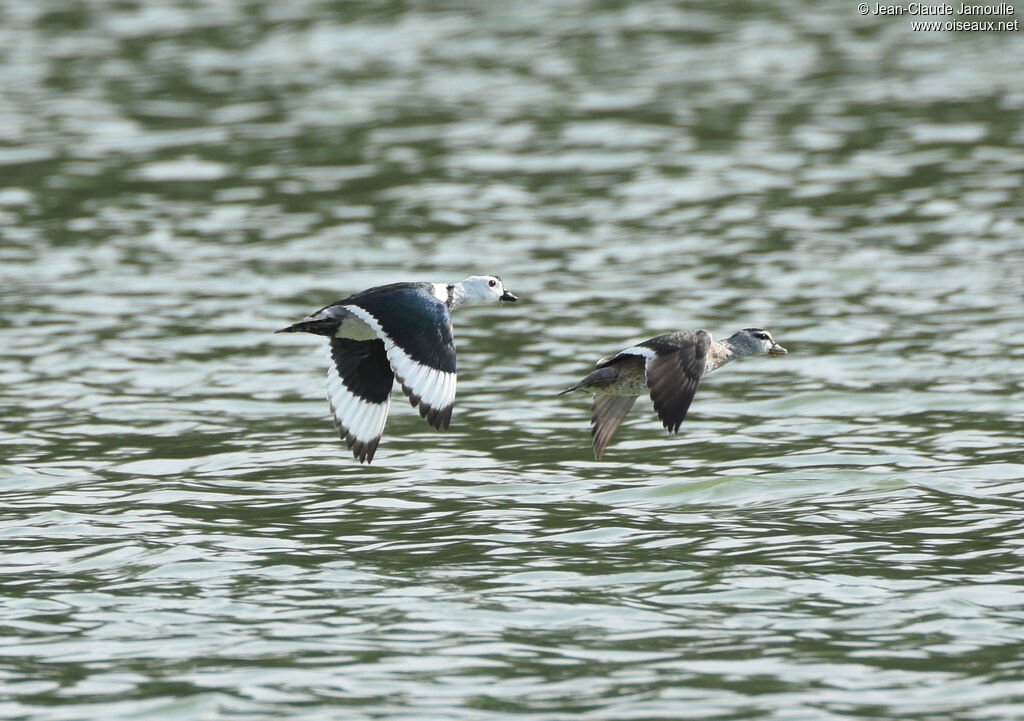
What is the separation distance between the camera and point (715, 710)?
7.71m

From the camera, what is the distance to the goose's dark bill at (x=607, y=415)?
37.6ft

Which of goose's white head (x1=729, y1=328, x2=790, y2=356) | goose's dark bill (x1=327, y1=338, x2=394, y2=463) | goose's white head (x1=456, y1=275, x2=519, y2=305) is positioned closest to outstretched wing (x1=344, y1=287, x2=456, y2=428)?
goose's dark bill (x1=327, y1=338, x2=394, y2=463)

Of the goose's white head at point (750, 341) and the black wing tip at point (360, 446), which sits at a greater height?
the goose's white head at point (750, 341)

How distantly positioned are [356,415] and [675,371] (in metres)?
2.09

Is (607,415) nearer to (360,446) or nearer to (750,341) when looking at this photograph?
(750,341)

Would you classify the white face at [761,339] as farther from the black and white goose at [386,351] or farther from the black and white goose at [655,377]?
the black and white goose at [386,351]

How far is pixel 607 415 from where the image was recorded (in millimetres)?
11547

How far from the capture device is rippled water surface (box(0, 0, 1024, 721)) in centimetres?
846

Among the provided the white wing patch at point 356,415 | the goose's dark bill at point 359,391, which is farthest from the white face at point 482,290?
the white wing patch at point 356,415

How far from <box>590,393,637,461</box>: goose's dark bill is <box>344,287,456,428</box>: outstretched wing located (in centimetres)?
143

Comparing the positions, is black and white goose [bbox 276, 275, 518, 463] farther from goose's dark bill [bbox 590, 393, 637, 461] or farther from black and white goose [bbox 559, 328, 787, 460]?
goose's dark bill [bbox 590, 393, 637, 461]

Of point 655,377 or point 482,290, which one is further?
point 482,290

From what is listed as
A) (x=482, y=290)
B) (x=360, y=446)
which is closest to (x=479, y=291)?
(x=482, y=290)

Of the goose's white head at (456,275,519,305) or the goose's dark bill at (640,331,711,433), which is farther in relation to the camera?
the goose's white head at (456,275,519,305)
